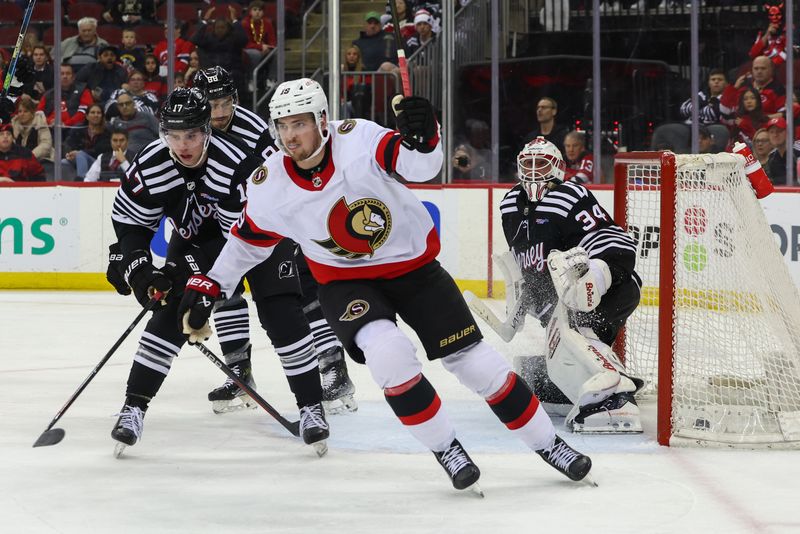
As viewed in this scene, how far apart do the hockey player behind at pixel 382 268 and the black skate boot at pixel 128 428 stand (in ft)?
2.30

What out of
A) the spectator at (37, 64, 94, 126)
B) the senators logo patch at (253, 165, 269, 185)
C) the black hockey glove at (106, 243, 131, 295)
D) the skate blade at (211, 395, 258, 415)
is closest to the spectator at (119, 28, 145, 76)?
the spectator at (37, 64, 94, 126)

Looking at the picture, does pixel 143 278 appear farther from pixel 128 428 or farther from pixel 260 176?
pixel 260 176

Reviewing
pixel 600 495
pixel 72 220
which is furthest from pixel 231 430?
pixel 72 220

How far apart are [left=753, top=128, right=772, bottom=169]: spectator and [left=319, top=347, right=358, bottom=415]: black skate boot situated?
3.56 metres

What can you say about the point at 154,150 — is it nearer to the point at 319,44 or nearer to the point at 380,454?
the point at 380,454

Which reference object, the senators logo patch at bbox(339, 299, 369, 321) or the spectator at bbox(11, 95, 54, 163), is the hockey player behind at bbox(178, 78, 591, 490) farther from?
the spectator at bbox(11, 95, 54, 163)

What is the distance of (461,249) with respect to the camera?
7145 mm

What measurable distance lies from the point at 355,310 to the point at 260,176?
0.40 meters

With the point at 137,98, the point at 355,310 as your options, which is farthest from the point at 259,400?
the point at 137,98

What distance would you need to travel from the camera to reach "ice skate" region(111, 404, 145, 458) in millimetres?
3248

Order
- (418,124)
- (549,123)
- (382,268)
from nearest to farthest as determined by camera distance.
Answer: (418,124) < (382,268) < (549,123)

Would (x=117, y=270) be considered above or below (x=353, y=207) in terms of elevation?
below

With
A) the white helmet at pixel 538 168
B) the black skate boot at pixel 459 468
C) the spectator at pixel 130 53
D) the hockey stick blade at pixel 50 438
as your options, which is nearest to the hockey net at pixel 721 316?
the white helmet at pixel 538 168

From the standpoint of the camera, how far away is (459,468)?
2.81 meters
